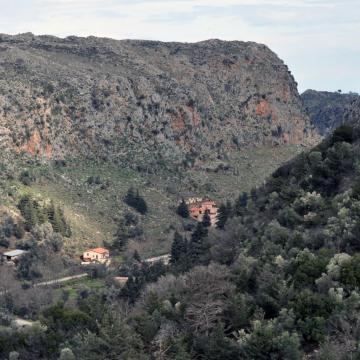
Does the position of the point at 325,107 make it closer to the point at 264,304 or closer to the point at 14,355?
the point at 264,304

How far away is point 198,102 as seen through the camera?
9981 cm

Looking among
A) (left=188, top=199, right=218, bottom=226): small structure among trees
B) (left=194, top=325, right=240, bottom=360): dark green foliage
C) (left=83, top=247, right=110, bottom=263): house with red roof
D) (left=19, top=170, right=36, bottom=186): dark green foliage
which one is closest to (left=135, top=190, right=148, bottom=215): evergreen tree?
(left=188, top=199, right=218, bottom=226): small structure among trees

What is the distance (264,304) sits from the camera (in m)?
26.7

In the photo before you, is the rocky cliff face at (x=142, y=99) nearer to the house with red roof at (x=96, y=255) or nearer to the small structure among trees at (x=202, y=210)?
the small structure among trees at (x=202, y=210)

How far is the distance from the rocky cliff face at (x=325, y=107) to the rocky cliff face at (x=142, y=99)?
34.1m

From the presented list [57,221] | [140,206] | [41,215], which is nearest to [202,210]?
[140,206]

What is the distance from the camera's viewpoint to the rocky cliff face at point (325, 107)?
6004 inches

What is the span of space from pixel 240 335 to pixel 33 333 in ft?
30.8

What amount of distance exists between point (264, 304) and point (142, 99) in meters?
67.0

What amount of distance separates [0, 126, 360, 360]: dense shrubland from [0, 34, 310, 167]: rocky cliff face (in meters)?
44.5

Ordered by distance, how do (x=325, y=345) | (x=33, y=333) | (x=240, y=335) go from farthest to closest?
(x=33, y=333) → (x=240, y=335) → (x=325, y=345)

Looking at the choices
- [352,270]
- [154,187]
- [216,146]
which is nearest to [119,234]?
[154,187]

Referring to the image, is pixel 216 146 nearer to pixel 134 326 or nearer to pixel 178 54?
pixel 178 54

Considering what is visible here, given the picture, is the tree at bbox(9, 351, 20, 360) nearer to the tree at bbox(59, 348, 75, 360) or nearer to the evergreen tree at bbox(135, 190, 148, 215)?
the tree at bbox(59, 348, 75, 360)
